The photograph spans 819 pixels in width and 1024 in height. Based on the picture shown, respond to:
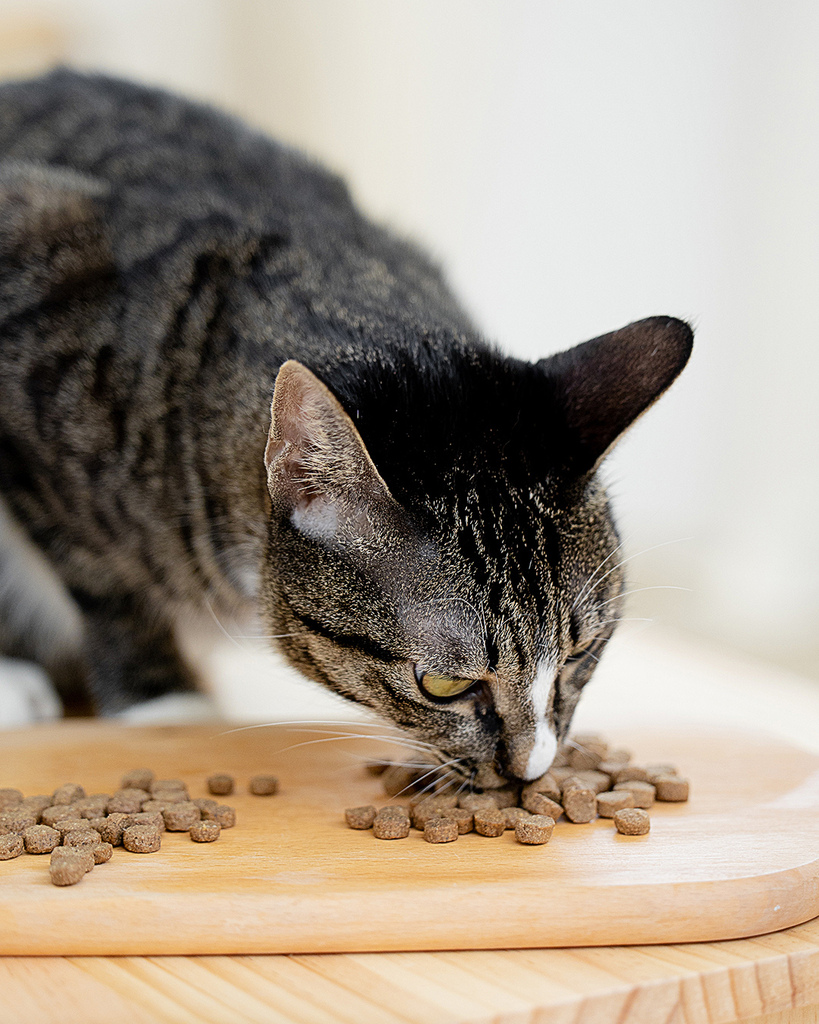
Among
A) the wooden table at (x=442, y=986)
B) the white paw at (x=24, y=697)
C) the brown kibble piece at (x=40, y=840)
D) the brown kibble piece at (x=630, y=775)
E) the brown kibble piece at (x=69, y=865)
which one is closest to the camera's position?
the wooden table at (x=442, y=986)

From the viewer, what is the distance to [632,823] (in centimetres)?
130

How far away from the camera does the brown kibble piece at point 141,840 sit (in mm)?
1251

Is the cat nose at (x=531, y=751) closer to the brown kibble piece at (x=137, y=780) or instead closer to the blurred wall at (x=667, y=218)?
the brown kibble piece at (x=137, y=780)

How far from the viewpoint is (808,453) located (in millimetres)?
2719

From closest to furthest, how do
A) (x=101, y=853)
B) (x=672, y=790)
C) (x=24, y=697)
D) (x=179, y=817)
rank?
1. (x=101, y=853)
2. (x=179, y=817)
3. (x=672, y=790)
4. (x=24, y=697)

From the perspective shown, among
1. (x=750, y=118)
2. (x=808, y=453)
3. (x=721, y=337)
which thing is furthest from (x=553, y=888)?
(x=750, y=118)

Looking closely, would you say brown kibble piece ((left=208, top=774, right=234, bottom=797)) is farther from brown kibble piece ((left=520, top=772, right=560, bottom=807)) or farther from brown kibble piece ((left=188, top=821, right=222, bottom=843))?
brown kibble piece ((left=520, top=772, right=560, bottom=807))

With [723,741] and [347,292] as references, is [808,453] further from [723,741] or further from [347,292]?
[347,292]

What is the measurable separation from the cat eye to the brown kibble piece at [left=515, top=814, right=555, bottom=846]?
0.59ft

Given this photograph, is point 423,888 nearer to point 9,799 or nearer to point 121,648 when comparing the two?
point 9,799

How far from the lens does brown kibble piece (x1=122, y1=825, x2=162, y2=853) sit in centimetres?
125

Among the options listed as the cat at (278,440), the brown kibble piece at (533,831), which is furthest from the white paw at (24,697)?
the brown kibble piece at (533,831)

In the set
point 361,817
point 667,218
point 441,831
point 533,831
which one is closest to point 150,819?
point 361,817

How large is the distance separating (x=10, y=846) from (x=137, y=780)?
260 mm
